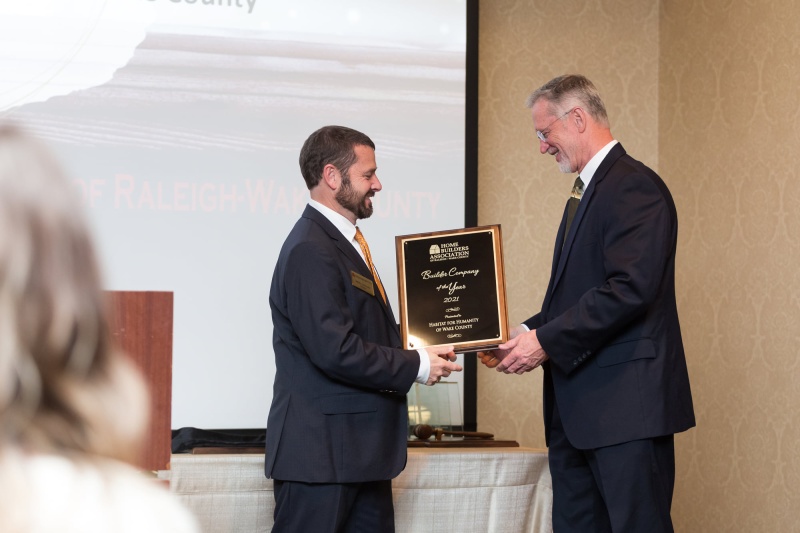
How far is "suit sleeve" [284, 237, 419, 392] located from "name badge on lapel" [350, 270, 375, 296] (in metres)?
0.02

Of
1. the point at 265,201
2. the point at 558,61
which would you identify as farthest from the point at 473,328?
the point at 558,61

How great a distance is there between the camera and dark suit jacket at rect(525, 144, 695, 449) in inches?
101

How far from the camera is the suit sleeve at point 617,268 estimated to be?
101 inches

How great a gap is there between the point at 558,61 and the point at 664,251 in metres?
2.34

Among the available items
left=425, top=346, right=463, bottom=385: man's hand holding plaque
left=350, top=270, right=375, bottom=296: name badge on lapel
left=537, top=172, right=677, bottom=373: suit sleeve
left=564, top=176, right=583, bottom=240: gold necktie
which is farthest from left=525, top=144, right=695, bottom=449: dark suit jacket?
left=350, top=270, right=375, bottom=296: name badge on lapel

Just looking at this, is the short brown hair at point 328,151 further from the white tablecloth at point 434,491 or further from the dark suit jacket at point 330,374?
the white tablecloth at point 434,491

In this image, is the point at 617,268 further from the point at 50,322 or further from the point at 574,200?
the point at 50,322

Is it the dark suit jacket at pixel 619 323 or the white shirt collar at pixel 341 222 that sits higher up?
the white shirt collar at pixel 341 222

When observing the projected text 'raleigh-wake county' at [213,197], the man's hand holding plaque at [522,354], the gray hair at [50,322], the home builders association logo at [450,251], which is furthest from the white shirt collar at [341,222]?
the gray hair at [50,322]

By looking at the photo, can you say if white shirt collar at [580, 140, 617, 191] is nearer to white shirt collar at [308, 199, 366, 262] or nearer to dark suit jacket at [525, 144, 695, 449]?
dark suit jacket at [525, 144, 695, 449]

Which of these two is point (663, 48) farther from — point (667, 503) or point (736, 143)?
point (667, 503)

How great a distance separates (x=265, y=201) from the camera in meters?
4.16

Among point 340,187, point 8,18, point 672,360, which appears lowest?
point 672,360

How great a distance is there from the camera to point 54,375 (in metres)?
0.80
